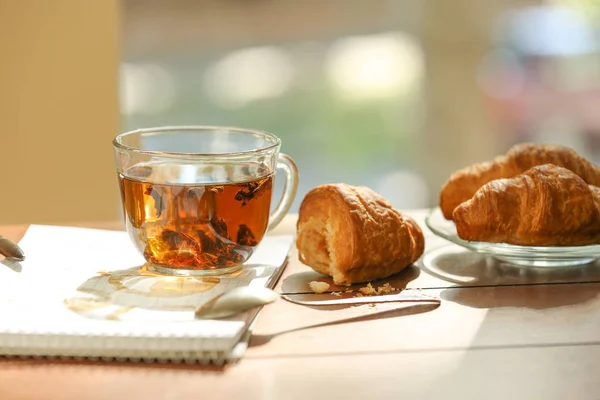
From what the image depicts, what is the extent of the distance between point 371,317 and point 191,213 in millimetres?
239

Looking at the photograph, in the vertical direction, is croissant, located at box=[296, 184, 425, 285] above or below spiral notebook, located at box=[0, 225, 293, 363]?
above

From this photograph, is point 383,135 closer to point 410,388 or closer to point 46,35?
point 46,35

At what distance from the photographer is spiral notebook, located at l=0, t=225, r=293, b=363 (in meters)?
0.78

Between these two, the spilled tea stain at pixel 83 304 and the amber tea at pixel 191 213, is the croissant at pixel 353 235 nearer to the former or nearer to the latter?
the amber tea at pixel 191 213

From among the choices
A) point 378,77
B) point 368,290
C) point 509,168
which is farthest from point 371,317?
point 378,77

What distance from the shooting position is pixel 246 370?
0.76m

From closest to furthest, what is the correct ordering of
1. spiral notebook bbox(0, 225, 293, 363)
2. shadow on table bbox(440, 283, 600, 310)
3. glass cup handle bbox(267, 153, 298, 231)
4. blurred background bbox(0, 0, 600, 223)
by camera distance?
spiral notebook bbox(0, 225, 293, 363) < shadow on table bbox(440, 283, 600, 310) < glass cup handle bbox(267, 153, 298, 231) < blurred background bbox(0, 0, 600, 223)

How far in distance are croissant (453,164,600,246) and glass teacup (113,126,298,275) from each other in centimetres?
26

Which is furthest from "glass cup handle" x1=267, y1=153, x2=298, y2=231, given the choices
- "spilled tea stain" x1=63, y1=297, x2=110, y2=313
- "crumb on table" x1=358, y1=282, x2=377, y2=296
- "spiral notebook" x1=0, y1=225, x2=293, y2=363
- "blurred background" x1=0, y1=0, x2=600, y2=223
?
"blurred background" x1=0, y1=0, x2=600, y2=223

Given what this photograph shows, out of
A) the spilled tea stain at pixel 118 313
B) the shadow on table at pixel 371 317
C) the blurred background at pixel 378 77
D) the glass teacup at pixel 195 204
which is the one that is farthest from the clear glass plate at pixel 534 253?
the blurred background at pixel 378 77

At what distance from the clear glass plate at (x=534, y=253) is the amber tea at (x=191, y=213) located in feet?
0.90

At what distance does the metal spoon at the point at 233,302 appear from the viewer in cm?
83

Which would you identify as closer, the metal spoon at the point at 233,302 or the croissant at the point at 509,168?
the metal spoon at the point at 233,302

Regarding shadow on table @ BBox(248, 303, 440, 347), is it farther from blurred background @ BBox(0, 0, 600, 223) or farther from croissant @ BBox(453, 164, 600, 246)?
blurred background @ BBox(0, 0, 600, 223)
